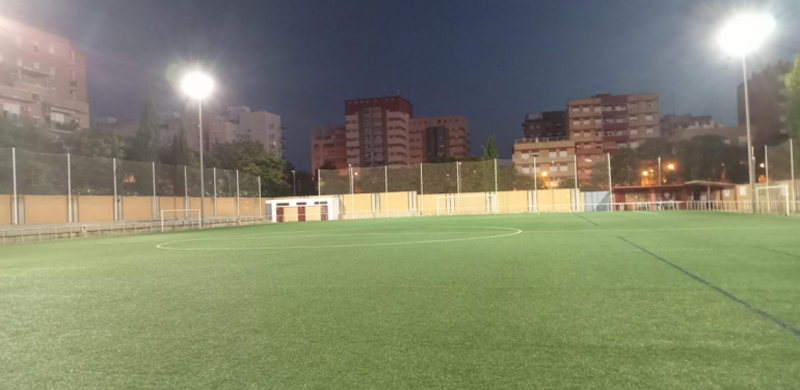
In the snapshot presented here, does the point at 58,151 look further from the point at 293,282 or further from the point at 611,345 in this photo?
the point at 611,345

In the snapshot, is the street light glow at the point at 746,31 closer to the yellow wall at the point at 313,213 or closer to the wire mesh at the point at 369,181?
the wire mesh at the point at 369,181

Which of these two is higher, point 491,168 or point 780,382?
point 491,168

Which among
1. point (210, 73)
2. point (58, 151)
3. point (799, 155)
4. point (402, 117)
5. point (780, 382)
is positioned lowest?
point (780, 382)

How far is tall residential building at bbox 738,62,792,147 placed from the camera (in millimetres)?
70812

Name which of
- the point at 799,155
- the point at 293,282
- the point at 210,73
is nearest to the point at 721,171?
the point at 799,155

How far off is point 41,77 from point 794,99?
73779mm

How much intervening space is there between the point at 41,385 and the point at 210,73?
2625 centimetres

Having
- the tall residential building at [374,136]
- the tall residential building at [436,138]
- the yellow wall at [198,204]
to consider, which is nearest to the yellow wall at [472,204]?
the yellow wall at [198,204]

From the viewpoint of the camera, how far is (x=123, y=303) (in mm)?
4637

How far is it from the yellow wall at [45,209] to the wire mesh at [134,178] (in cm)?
260

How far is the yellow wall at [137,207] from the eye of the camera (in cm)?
2167

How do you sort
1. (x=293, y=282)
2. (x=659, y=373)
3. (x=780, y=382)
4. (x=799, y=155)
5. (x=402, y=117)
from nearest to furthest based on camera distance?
(x=780, y=382) < (x=659, y=373) < (x=293, y=282) < (x=799, y=155) < (x=402, y=117)

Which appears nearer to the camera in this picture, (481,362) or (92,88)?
(481,362)

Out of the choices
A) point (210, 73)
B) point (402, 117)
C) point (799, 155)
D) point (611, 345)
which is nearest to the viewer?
point (611, 345)
